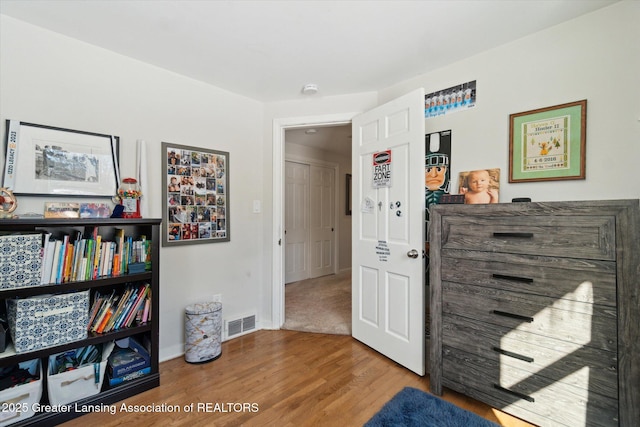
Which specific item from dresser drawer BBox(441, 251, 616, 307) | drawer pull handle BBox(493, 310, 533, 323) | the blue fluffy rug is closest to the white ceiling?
dresser drawer BBox(441, 251, 616, 307)

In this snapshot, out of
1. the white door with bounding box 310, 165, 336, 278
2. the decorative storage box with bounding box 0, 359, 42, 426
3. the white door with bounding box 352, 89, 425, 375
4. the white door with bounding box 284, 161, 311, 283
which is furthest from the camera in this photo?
the white door with bounding box 310, 165, 336, 278

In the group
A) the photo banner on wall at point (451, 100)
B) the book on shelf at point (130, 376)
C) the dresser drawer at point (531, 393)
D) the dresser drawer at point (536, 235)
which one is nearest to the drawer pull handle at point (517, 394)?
the dresser drawer at point (531, 393)

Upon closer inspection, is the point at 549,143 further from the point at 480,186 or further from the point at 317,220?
the point at 317,220

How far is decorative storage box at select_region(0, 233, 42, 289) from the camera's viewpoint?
1.54m

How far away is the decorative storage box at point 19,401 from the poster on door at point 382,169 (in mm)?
2586

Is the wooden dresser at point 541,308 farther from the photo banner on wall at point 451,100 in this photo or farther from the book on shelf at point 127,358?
the book on shelf at point 127,358

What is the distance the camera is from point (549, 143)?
5.98 ft

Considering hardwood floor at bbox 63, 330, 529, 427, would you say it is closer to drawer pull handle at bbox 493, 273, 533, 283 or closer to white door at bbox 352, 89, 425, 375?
white door at bbox 352, 89, 425, 375

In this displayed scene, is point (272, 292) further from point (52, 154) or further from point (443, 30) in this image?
point (443, 30)

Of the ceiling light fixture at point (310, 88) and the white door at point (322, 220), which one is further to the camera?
the white door at point (322, 220)

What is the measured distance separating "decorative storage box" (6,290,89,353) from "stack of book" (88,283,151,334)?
0.30 ft

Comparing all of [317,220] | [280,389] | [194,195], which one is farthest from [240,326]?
[317,220]

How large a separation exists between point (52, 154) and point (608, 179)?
3.39 metres

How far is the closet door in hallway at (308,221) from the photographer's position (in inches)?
197
